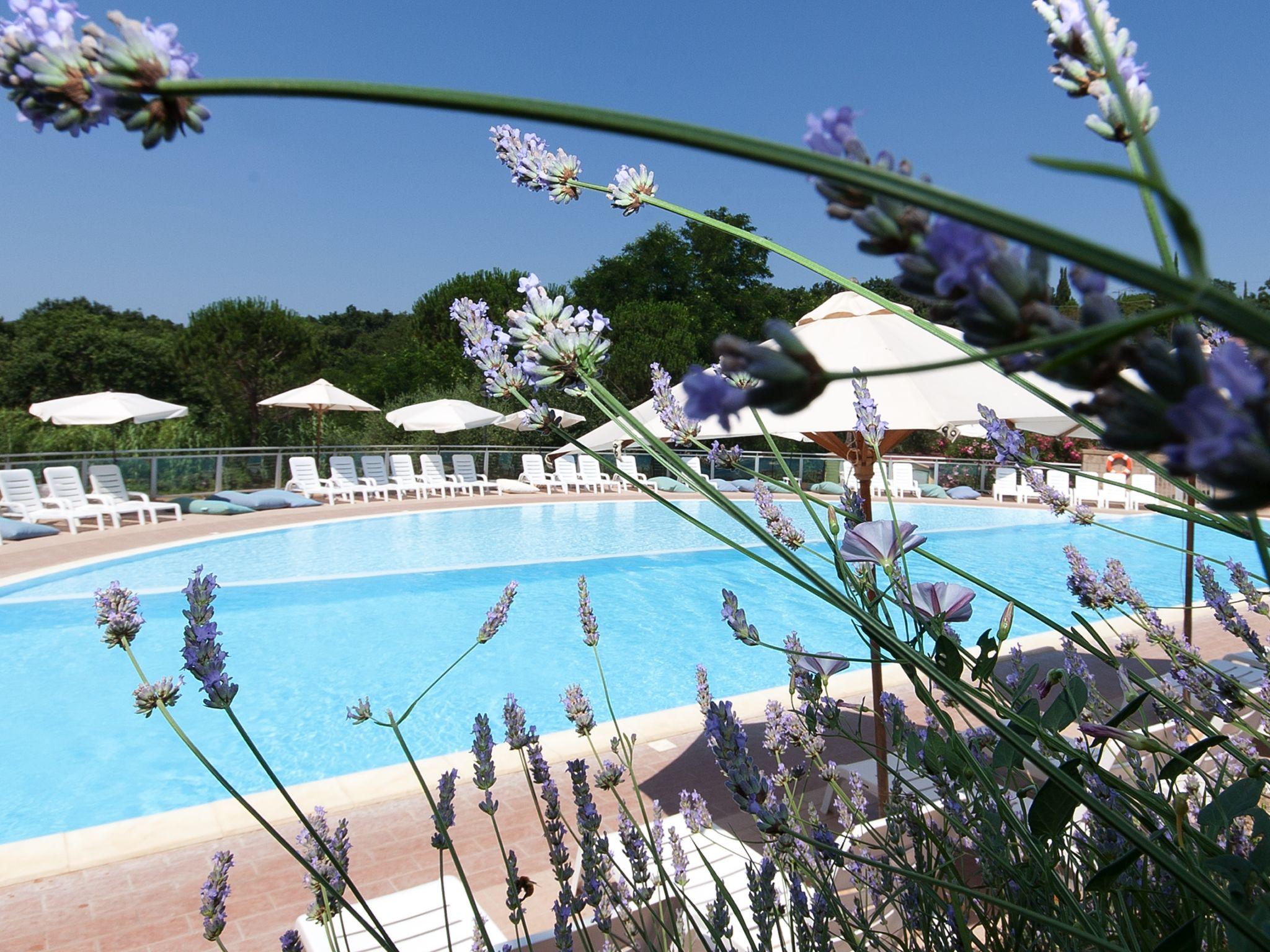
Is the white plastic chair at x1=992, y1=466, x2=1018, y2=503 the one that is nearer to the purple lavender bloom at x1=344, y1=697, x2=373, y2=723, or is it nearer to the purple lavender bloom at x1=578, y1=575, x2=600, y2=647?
the purple lavender bloom at x1=578, y1=575, x2=600, y2=647

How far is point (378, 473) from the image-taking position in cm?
1964

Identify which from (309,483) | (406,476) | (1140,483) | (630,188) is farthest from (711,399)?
(1140,483)

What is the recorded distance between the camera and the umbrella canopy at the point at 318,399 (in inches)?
774

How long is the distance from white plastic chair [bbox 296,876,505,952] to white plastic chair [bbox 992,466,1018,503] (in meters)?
19.7

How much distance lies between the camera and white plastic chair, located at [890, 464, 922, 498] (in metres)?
21.0

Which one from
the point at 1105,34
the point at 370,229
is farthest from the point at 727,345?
the point at 370,229

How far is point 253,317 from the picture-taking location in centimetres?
2441

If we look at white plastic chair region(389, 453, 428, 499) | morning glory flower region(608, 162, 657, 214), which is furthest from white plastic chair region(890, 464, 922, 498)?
morning glory flower region(608, 162, 657, 214)

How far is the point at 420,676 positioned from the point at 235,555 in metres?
5.54

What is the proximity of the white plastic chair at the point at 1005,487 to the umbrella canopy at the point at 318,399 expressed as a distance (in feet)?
50.7

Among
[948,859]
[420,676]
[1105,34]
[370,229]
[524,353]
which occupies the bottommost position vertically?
[420,676]

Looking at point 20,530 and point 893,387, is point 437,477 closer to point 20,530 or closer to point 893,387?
point 20,530

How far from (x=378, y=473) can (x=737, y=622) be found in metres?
19.2

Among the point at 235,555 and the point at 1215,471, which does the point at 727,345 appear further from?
the point at 235,555
